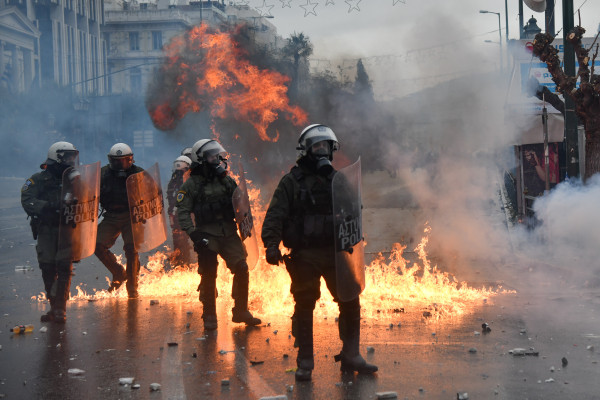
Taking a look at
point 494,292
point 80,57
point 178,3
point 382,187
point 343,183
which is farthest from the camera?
point 178,3

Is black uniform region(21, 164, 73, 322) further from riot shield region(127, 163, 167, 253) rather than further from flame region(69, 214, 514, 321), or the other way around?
flame region(69, 214, 514, 321)

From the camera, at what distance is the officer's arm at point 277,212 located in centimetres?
551

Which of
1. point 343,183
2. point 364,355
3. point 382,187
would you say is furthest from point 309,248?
point 382,187

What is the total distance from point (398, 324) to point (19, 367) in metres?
3.22

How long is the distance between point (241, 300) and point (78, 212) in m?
2.27

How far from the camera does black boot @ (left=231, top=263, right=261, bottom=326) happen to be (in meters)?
7.15

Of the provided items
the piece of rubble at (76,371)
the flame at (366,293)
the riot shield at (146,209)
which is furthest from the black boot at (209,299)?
the riot shield at (146,209)

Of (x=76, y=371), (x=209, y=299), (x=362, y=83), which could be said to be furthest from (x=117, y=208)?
(x=362, y=83)

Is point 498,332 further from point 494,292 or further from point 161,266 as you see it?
point 161,266

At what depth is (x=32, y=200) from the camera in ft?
26.2

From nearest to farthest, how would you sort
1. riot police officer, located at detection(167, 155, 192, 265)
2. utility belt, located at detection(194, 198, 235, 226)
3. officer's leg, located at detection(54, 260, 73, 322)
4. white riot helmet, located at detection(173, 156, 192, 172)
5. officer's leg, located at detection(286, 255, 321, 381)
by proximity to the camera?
officer's leg, located at detection(286, 255, 321, 381) < utility belt, located at detection(194, 198, 235, 226) < officer's leg, located at detection(54, 260, 73, 322) < white riot helmet, located at detection(173, 156, 192, 172) < riot police officer, located at detection(167, 155, 192, 265)

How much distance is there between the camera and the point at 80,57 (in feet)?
217

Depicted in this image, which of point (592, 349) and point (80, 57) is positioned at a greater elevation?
point (80, 57)

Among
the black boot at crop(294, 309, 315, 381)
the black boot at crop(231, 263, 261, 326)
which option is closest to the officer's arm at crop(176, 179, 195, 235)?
the black boot at crop(231, 263, 261, 326)
